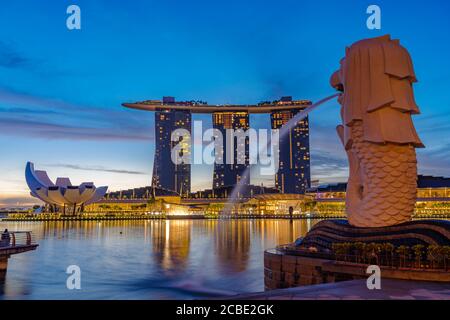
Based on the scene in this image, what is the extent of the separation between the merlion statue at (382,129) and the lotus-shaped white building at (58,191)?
8095cm

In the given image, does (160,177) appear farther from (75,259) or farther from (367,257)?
(367,257)

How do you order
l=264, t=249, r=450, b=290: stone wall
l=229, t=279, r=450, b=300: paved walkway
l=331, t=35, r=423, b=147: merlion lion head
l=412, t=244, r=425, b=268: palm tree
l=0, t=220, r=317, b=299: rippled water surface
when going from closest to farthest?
l=229, t=279, r=450, b=300: paved walkway
l=264, t=249, r=450, b=290: stone wall
l=412, t=244, r=425, b=268: palm tree
l=331, t=35, r=423, b=147: merlion lion head
l=0, t=220, r=317, b=299: rippled water surface

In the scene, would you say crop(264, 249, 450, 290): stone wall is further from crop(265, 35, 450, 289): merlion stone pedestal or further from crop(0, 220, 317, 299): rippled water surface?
crop(0, 220, 317, 299): rippled water surface

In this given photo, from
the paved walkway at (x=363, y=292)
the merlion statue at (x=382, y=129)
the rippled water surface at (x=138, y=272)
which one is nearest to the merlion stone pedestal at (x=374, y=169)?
the merlion statue at (x=382, y=129)

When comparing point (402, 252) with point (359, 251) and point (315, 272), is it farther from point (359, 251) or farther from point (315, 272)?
point (315, 272)

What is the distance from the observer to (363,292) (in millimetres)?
9133

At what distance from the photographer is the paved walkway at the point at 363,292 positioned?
850cm

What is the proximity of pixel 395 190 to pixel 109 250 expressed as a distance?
20968 millimetres

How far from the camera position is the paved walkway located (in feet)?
27.9

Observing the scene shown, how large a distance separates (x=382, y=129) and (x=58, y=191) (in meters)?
84.0

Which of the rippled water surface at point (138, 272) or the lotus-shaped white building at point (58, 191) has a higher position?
the lotus-shaped white building at point (58, 191)

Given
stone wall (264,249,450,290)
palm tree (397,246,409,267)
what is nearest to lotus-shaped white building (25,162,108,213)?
stone wall (264,249,450,290)

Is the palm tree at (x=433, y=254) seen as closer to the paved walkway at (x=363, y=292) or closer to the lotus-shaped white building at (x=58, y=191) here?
the paved walkway at (x=363, y=292)

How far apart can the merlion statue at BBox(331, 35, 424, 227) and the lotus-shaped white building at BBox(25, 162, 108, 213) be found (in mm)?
80953
